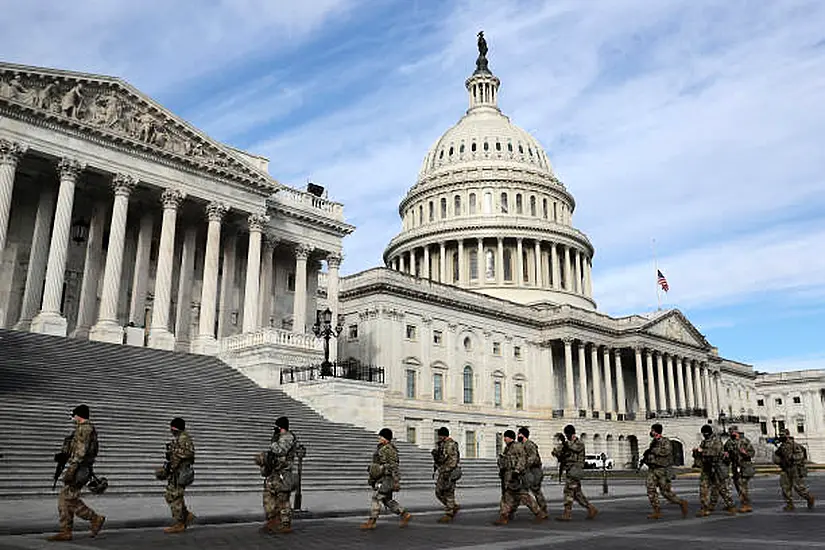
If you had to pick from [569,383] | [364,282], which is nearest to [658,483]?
[364,282]

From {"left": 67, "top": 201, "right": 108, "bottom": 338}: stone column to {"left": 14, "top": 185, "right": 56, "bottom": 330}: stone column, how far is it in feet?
1.15

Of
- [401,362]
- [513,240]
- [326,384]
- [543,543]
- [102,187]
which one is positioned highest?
[513,240]

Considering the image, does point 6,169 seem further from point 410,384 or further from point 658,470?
point 410,384

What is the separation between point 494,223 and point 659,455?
75.4 meters

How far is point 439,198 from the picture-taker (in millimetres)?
97562

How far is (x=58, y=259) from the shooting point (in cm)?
3462

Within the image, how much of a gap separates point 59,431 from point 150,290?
2121 centimetres

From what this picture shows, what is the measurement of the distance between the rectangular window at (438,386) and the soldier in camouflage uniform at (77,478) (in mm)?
52222

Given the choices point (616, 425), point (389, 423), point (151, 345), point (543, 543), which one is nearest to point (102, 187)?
point (151, 345)

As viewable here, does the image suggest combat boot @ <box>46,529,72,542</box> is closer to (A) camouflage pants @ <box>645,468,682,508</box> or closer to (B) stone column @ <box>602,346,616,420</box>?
(A) camouflage pants @ <box>645,468,682,508</box>

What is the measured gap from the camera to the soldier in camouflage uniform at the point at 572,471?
15727 mm

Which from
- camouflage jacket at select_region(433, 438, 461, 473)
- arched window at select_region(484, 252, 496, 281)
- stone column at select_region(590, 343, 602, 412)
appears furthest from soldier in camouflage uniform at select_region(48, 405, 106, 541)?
arched window at select_region(484, 252, 496, 281)

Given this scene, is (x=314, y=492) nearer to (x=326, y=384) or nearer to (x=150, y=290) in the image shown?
(x=326, y=384)

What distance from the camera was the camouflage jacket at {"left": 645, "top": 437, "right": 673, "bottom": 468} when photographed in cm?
1611
